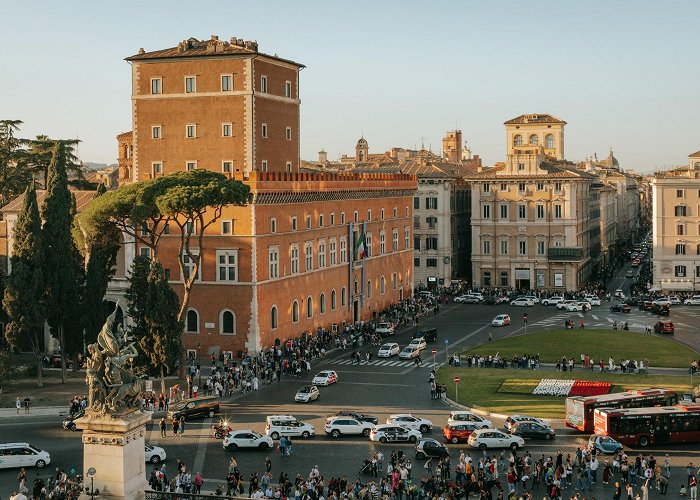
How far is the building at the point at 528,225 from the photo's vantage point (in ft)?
320

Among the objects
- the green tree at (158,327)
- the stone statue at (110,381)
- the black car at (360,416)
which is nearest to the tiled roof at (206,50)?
the green tree at (158,327)

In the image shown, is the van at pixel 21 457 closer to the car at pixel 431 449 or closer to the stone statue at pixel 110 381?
the car at pixel 431 449

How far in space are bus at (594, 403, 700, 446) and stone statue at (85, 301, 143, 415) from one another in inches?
956

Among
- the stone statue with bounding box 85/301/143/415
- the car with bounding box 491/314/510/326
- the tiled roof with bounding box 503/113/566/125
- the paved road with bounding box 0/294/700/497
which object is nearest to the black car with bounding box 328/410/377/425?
the paved road with bounding box 0/294/700/497

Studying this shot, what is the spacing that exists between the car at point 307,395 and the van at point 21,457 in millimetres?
14708

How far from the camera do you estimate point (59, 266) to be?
54.8m

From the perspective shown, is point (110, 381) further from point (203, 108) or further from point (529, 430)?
point (203, 108)

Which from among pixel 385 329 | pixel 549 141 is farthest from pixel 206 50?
pixel 549 141

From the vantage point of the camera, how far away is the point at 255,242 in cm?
6128

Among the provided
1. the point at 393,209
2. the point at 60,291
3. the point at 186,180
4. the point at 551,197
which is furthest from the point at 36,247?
the point at 551,197

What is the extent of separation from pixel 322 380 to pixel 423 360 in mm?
10435

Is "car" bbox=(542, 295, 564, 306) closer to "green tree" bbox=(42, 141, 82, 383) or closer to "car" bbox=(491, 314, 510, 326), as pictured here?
"car" bbox=(491, 314, 510, 326)

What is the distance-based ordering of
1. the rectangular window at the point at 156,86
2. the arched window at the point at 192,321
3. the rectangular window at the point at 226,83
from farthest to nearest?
the rectangular window at the point at 156,86, the rectangular window at the point at 226,83, the arched window at the point at 192,321

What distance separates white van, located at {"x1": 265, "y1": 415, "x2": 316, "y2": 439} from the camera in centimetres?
4284
